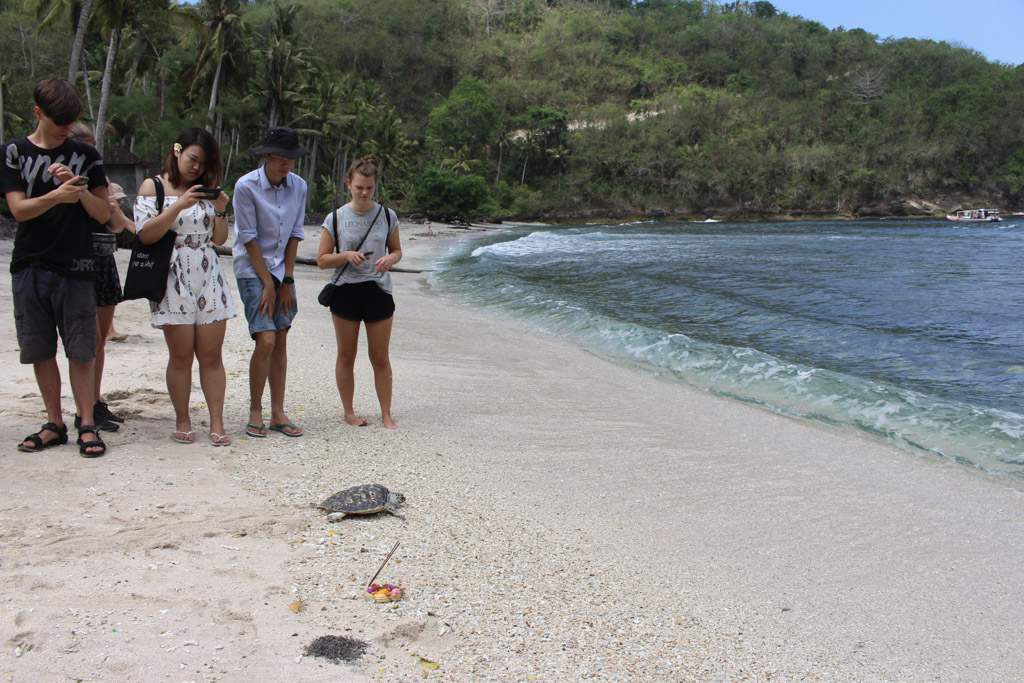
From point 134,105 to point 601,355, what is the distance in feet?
111

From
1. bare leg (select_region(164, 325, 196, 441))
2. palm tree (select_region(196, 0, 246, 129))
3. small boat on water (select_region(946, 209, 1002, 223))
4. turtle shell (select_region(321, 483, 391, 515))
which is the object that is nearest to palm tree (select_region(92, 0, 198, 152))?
palm tree (select_region(196, 0, 246, 129))

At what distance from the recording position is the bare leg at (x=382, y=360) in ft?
14.7

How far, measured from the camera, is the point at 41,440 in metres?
3.42

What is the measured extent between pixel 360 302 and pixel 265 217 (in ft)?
2.56

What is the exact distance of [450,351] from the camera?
811cm

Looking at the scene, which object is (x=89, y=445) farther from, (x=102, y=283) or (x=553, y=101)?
(x=553, y=101)

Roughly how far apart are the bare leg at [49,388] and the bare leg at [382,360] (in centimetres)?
166

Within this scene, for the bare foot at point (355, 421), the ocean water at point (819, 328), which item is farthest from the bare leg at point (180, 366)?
the ocean water at point (819, 328)

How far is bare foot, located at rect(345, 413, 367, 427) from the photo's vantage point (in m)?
4.54

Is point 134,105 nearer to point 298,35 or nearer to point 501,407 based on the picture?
point 298,35

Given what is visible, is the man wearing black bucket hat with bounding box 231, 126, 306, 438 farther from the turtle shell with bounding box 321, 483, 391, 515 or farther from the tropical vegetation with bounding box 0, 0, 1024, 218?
the tropical vegetation with bounding box 0, 0, 1024, 218

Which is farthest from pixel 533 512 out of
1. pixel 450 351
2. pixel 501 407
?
pixel 450 351

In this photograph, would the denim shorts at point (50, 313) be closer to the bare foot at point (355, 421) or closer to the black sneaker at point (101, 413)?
the black sneaker at point (101, 413)

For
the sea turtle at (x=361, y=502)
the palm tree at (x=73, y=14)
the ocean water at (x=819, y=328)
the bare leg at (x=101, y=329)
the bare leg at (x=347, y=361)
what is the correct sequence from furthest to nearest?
1. the palm tree at (x=73, y=14)
2. the ocean water at (x=819, y=328)
3. the bare leg at (x=347, y=361)
4. the bare leg at (x=101, y=329)
5. the sea turtle at (x=361, y=502)
